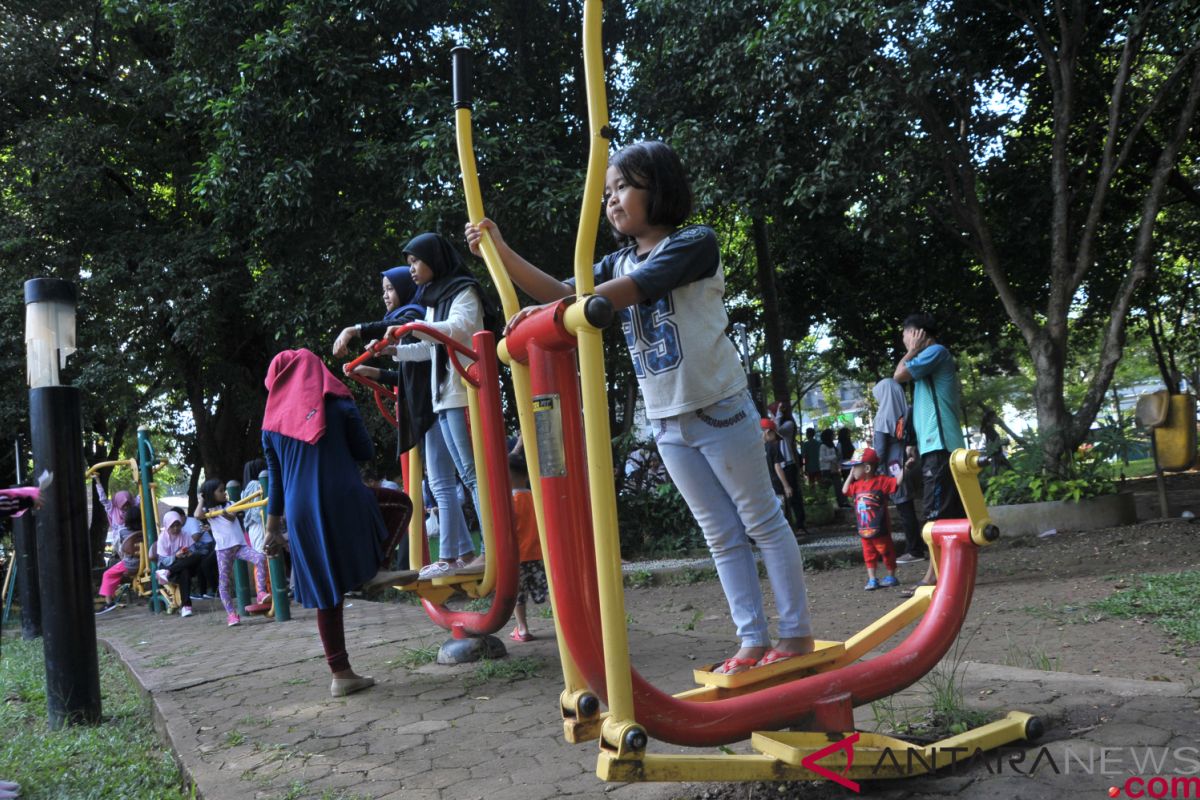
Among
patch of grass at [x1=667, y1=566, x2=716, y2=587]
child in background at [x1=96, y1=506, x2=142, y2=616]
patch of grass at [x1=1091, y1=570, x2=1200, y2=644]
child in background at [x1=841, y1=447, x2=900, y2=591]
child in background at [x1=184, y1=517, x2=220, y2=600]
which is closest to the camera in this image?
patch of grass at [x1=1091, y1=570, x2=1200, y2=644]

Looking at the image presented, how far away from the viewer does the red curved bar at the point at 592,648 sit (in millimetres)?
2102

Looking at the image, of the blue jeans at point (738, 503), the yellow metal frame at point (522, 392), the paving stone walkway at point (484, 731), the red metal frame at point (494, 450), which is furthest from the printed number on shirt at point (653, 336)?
the red metal frame at point (494, 450)

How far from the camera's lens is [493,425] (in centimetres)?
389

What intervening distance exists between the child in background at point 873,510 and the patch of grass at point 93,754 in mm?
4393

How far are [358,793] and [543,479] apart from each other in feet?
4.16

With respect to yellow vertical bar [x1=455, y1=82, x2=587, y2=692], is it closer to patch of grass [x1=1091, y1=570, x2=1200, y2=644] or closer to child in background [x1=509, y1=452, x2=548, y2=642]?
child in background [x1=509, y1=452, x2=548, y2=642]

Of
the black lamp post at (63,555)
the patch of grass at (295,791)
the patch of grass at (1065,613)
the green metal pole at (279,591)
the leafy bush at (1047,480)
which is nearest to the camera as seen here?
the patch of grass at (295,791)

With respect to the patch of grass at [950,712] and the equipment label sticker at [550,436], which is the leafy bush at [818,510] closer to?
the patch of grass at [950,712]

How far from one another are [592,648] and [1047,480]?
8.15 m

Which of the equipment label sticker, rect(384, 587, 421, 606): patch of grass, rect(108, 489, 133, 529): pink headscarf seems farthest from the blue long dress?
rect(108, 489, 133, 529): pink headscarf

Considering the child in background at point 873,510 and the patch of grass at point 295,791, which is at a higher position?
the child in background at point 873,510

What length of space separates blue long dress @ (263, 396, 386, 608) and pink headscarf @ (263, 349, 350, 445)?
0.06 metres

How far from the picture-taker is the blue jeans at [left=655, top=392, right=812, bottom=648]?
2543 mm

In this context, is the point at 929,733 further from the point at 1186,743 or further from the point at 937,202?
the point at 937,202
